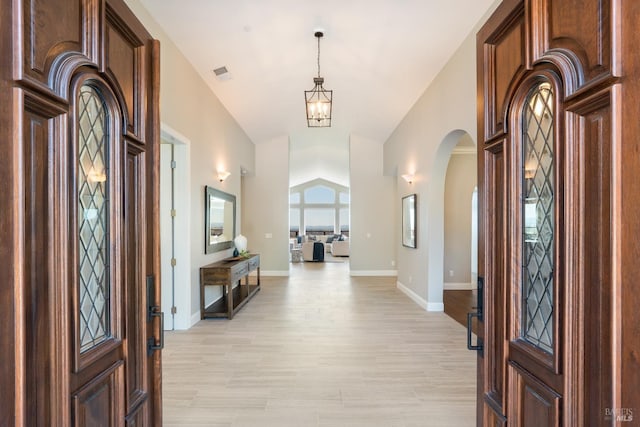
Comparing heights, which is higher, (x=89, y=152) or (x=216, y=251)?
(x=89, y=152)

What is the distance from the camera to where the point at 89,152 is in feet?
4.64

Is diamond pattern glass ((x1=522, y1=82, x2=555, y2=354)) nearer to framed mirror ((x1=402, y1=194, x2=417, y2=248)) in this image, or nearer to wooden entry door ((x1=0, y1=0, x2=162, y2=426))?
wooden entry door ((x1=0, y1=0, x2=162, y2=426))

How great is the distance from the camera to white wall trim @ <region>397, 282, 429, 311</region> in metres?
5.79

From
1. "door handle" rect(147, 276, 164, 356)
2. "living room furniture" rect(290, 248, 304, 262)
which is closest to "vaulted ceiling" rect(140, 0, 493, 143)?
"door handle" rect(147, 276, 164, 356)

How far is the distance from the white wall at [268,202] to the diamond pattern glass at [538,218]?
8.29 meters

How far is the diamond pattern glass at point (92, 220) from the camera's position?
1.37m

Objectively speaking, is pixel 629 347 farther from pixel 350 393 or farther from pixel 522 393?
pixel 350 393

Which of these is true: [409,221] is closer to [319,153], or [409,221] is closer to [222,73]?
[222,73]

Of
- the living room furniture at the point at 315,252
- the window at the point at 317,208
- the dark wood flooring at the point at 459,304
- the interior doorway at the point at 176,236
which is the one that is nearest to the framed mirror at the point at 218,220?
the interior doorway at the point at 176,236

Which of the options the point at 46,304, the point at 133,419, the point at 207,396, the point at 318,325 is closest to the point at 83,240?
the point at 46,304

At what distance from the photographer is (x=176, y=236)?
15.4ft

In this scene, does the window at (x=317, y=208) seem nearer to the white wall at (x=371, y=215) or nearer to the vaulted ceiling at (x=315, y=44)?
the white wall at (x=371, y=215)

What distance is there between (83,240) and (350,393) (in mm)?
2352

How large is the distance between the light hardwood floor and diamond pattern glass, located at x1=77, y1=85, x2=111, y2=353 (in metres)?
1.49
